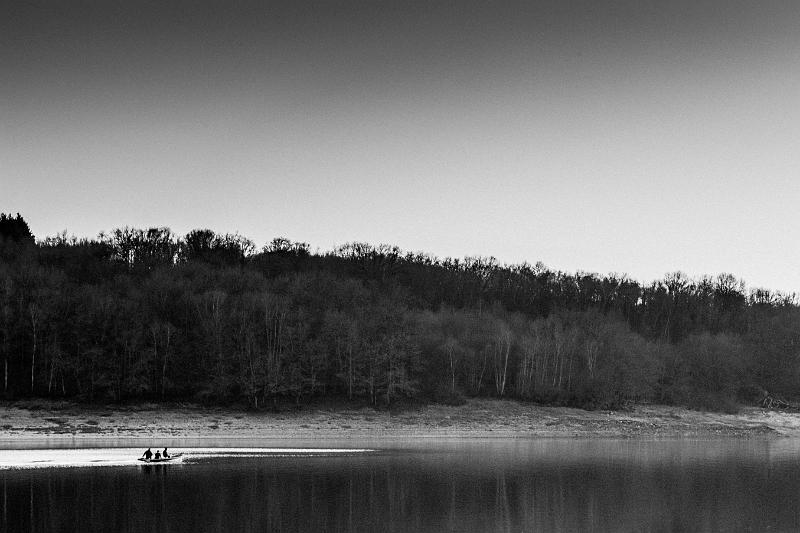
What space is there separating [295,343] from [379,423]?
13.9 m

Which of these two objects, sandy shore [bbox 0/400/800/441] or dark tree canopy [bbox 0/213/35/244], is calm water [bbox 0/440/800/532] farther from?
dark tree canopy [bbox 0/213/35/244]

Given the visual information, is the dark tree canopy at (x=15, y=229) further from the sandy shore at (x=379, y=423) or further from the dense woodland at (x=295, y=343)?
the sandy shore at (x=379, y=423)

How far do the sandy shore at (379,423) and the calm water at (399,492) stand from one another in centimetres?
1646

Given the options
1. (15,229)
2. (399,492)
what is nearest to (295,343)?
(399,492)

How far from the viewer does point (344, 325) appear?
9831 centimetres

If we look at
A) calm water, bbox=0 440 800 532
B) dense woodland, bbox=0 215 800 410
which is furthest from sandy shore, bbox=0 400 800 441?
calm water, bbox=0 440 800 532

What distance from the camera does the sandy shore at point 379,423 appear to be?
76750 millimetres

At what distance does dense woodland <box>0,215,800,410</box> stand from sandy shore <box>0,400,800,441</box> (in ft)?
11.4

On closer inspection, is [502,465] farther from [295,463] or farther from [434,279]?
[434,279]

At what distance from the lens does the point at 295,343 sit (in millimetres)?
95688

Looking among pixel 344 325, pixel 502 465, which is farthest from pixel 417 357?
pixel 502 465

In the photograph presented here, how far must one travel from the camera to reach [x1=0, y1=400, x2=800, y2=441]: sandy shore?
7675cm

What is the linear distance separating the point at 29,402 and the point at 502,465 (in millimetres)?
48215

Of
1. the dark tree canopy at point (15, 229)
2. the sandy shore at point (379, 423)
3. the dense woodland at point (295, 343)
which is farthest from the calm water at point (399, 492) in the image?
the dark tree canopy at point (15, 229)
